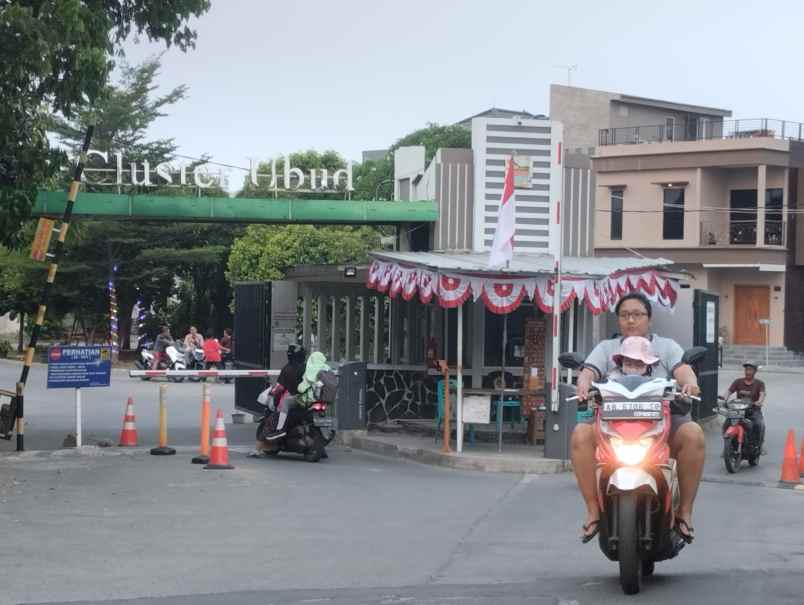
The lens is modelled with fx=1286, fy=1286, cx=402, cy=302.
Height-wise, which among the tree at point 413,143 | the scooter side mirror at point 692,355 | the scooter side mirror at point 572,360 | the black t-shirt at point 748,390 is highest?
the tree at point 413,143

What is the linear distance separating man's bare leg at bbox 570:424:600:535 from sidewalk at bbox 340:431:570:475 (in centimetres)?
847

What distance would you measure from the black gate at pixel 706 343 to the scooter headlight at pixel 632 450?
14230 mm

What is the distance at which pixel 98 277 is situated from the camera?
49.7 m

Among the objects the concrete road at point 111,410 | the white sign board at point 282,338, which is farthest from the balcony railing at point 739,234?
the white sign board at point 282,338

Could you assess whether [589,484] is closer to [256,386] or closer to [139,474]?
[139,474]

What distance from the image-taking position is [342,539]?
10961 mm

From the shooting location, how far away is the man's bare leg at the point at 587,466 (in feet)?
27.3

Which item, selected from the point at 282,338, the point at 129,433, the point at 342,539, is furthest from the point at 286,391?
the point at 342,539

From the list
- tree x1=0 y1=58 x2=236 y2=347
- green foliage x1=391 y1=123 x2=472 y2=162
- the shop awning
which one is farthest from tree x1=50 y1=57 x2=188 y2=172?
the shop awning

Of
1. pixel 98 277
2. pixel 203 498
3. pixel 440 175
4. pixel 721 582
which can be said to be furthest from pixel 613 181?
pixel 721 582

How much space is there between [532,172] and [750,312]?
Result: 31730 mm

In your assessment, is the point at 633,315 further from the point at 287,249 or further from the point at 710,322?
the point at 287,249

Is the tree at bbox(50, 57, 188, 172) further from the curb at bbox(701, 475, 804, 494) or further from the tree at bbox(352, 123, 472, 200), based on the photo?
the curb at bbox(701, 475, 804, 494)

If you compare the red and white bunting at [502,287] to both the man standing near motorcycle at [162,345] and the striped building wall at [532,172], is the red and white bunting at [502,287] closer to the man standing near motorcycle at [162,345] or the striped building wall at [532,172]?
the striped building wall at [532,172]
